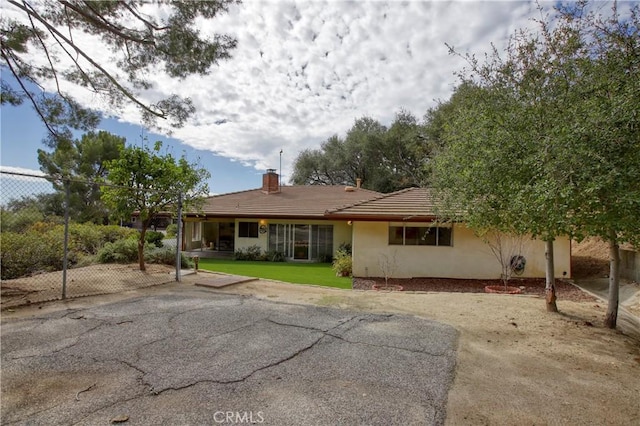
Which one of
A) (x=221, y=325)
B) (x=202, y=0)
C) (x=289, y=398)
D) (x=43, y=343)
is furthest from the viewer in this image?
(x=202, y=0)

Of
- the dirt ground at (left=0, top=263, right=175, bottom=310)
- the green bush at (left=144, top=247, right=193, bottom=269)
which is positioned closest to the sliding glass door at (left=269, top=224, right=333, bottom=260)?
the green bush at (left=144, top=247, right=193, bottom=269)

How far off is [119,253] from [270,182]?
11.8m

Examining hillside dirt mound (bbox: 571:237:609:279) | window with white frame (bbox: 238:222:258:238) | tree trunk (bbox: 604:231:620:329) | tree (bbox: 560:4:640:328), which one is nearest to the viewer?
tree (bbox: 560:4:640:328)

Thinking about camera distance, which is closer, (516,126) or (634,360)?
(634,360)

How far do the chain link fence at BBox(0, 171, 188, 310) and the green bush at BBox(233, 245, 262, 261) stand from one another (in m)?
4.49

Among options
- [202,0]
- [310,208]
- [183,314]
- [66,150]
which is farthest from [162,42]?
[310,208]

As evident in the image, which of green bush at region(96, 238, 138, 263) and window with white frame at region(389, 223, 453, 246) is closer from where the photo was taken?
green bush at region(96, 238, 138, 263)

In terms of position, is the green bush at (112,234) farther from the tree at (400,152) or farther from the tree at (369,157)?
the tree at (400,152)

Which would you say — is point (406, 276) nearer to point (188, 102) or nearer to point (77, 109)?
point (188, 102)

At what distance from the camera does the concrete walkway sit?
7.00 m

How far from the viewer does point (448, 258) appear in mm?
12742

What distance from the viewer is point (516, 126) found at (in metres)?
6.05

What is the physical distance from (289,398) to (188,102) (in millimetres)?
7805

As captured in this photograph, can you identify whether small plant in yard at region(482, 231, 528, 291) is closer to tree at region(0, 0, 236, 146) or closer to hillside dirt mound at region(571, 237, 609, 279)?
hillside dirt mound at region(571, 237, 609, 279)
